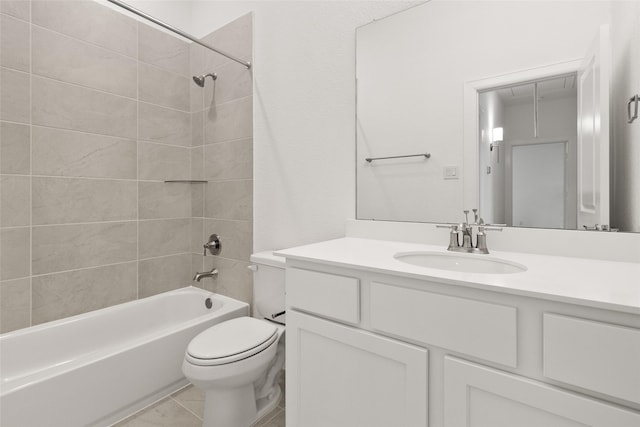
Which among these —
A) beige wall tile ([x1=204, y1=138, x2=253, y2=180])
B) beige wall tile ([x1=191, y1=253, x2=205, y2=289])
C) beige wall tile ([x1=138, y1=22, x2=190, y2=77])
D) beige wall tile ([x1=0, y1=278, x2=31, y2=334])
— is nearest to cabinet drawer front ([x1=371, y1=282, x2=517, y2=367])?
beige wall tile ([x1=204, y1=138, x2=253, y2=180])

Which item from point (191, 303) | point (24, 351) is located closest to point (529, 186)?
point (191, 303)

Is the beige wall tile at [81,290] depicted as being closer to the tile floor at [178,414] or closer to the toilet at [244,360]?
the tile floor at [178,414]

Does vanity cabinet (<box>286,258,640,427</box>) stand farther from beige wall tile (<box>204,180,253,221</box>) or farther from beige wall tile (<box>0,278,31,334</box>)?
beige wall tile (<box>0,278,31,334</box>)

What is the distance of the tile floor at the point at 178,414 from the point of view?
1462 millimetres

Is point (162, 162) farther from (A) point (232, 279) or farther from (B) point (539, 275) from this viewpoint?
(B) point (539, 275)

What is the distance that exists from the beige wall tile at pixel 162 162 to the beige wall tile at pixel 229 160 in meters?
0.19

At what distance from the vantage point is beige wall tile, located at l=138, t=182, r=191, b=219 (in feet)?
6.82

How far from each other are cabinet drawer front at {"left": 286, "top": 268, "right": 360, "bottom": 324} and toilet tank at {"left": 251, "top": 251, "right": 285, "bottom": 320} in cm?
54

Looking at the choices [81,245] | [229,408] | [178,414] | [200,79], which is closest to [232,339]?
[229,408]

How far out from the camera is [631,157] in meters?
0.94

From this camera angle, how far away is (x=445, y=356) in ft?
2.55

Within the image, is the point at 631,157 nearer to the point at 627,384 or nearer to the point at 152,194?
the point at 627,384

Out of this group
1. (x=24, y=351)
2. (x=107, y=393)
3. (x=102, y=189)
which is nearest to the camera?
(x=107, y=393)

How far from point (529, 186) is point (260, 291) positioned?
1.35 meters
